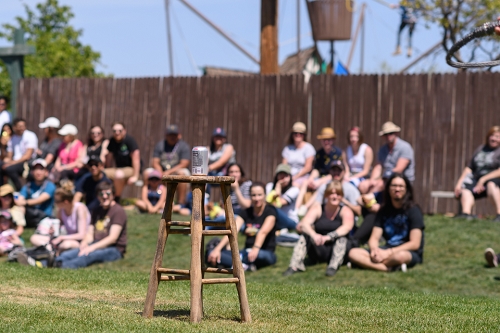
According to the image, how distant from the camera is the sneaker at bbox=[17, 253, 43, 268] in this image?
1284cm

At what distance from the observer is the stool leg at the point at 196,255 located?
23.4ft

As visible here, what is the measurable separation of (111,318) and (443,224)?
9176mm

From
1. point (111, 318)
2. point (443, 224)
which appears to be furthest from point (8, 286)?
point (443, 224)

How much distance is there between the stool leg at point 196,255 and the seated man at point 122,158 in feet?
33.6

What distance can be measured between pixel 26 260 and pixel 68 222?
173 cm

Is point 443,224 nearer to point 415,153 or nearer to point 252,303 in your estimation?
point 415,153

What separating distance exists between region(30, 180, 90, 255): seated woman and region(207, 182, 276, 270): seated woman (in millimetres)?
2308

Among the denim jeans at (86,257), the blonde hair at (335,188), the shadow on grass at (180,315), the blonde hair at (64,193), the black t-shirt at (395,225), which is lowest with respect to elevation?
the denim jeans at (86,257)

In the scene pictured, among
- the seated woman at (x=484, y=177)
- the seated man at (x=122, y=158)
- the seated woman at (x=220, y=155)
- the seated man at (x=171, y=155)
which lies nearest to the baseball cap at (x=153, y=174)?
the seated man at (x=171, y=155)

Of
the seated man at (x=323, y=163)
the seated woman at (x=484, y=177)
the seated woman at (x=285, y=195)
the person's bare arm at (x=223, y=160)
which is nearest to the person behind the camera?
the seated woman at (x=484, y=177)

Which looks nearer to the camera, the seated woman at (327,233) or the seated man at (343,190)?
the seated woman at (327,233)

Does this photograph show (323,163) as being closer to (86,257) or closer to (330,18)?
(86,257)

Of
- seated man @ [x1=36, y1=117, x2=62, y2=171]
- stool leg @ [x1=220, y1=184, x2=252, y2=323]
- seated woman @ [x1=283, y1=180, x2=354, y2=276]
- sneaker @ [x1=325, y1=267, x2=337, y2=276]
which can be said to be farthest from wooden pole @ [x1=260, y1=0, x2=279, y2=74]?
stool leg @ [x1=220, y1=184, x2=252, y2=323]

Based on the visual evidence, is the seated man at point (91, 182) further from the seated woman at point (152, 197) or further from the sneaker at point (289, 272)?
the sneaker at point (289, 272)
